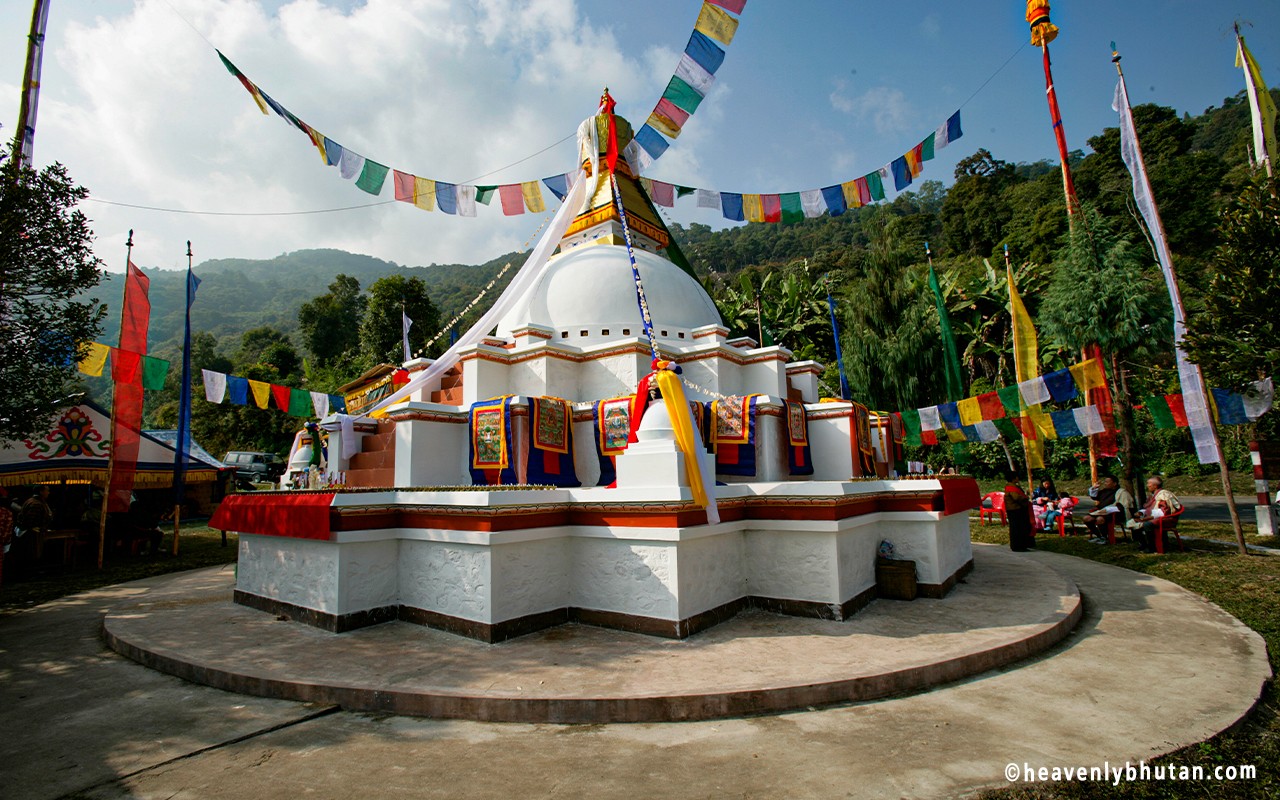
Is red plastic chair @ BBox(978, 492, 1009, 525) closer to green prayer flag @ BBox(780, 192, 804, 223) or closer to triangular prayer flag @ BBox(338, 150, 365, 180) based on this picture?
green prayer flag @ BBox(780, 192, 804, 223)

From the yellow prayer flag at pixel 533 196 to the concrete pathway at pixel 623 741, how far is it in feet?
36.1

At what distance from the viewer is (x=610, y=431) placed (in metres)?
9.25

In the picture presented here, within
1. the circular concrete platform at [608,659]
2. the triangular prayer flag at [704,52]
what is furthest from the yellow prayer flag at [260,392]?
→ the triangular prayer flag at [704,52]

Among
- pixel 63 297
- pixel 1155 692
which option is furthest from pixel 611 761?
pixel 63 297

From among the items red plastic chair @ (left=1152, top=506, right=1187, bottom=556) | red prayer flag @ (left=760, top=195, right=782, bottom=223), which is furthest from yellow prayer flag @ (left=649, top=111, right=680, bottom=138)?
red plastic chair @ (left=1152, top=506, right=1187, bottom=556)

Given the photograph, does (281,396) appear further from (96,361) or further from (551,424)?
(551,424)

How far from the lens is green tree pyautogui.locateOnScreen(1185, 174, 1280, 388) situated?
8.24 metres

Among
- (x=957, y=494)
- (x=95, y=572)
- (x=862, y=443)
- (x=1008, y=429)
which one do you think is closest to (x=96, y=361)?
(x=95, y=572)

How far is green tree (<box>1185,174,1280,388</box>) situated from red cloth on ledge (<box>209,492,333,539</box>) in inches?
461

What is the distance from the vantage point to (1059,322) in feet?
54.2

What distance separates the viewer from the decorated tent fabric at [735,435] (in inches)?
373

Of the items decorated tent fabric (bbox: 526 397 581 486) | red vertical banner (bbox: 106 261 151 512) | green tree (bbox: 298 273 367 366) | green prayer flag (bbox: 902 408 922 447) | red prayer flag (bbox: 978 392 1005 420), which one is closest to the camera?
decorated tent fabric (bbox: 526 397 581 486)

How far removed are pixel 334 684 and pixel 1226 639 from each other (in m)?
7.30

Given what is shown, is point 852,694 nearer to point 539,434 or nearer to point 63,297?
point 539,434
